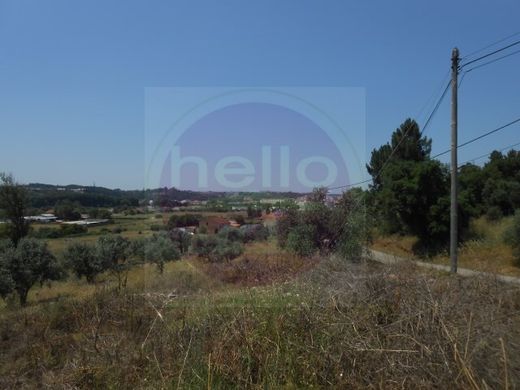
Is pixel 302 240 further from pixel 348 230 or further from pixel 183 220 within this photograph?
pixel 183 220

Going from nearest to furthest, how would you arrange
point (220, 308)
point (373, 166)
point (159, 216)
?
point (220, 308) < point (159, 216) < point (373, 166)

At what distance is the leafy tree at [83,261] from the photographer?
23.9 m

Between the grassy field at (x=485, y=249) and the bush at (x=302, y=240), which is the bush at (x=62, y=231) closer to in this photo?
the grassy field at (x=485, y=249)

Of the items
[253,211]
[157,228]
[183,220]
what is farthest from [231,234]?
[157,228]

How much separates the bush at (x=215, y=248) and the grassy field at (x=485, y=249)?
895cm

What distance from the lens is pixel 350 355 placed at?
3.34 metres

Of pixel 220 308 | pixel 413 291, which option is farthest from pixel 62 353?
pixel 413 291

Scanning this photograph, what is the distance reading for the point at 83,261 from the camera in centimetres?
2408

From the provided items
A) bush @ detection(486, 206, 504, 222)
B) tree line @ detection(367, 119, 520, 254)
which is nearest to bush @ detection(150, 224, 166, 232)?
tree line @ detection(367, 119, 520, 254)

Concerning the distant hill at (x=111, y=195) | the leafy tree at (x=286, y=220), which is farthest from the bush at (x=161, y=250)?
the leafy tree at (x=286, y=220)

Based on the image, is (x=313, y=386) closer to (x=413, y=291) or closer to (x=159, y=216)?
(x=413, y=291)

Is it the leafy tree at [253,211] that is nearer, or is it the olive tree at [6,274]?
the olive tree at [6,274]

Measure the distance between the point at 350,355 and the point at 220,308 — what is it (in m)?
1.90

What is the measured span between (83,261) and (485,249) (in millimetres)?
20141
